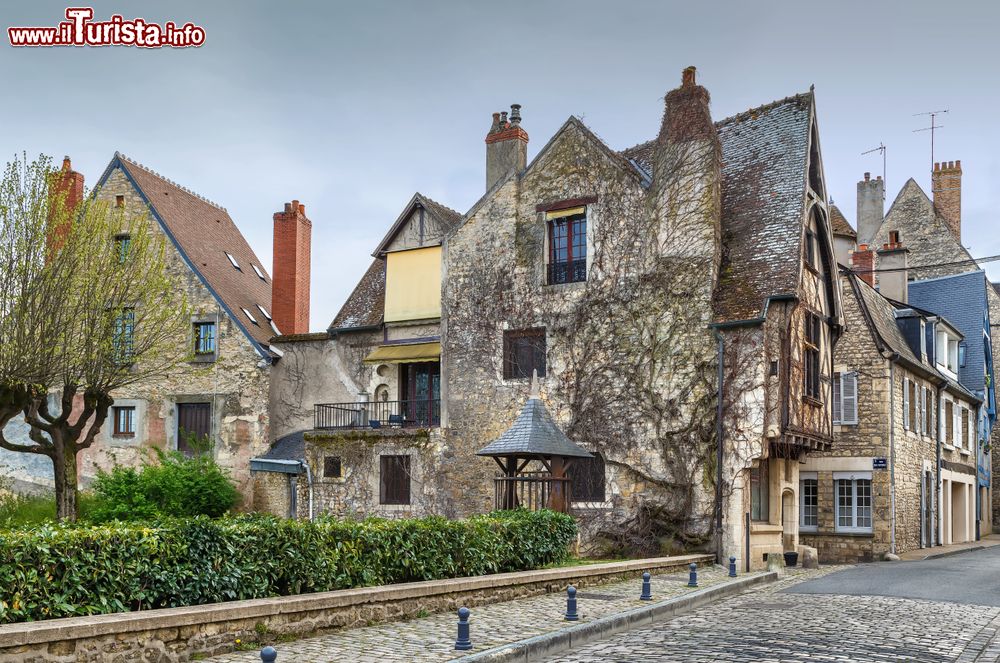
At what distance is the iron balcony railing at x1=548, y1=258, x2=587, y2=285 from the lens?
20453 millimetres

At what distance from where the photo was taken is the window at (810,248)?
2002cm

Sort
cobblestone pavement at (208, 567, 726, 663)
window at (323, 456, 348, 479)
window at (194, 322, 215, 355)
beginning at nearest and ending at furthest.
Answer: cobblestone pavement at (208, 567, 726, 663)
window at (323, 456, 348, 479)
window at (194, 322, 215, 355)

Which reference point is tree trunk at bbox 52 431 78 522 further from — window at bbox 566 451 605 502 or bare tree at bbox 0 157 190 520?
window at bbox 566 451 605 502

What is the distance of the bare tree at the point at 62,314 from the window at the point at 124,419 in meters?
6.71

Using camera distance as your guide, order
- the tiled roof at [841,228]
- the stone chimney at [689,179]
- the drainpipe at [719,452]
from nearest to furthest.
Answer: the drainpipe at [719,452] → the stone chimney at [689,179] → the tiled roof at [841,228]

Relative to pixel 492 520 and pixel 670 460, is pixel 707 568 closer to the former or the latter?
pixel 670 460

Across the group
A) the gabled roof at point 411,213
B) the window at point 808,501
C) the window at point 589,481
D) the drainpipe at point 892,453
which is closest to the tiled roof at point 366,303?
the gabled roof at point 411,213

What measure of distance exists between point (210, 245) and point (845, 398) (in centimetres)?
1757

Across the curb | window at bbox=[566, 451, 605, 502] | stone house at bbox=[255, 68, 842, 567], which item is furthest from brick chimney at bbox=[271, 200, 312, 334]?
the curb

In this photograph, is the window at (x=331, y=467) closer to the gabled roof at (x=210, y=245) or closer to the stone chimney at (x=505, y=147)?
the gabled roof at (x=210, y=245)

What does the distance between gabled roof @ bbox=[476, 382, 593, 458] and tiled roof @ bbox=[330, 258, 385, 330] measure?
32.4 ft

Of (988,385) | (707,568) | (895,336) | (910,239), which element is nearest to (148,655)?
(707,568)

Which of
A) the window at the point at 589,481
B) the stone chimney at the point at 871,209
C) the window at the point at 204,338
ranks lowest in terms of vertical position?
the window at the point at 589,481

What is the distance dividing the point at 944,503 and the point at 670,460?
12770mm
